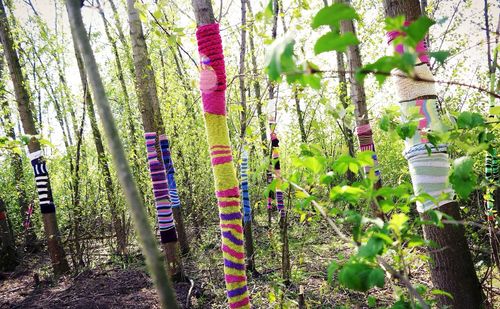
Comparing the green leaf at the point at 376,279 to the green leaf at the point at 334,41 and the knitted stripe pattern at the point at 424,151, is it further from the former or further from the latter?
the knitted stripe pattern at the point at 424,151

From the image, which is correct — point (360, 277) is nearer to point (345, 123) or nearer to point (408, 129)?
point (408, 129)

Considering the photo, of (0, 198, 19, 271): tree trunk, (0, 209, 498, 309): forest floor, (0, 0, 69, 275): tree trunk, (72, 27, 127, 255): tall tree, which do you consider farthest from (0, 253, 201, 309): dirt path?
(72, 27, 127, 255): tall tree

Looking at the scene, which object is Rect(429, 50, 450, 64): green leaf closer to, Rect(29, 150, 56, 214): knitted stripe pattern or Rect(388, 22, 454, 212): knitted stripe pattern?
Rect(388, 22, 454, 212): knitted stripe pattern

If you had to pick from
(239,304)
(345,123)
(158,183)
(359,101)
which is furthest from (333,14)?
(359,101)

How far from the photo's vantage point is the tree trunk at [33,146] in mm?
5934

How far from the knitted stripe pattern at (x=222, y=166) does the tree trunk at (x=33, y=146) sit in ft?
17.5

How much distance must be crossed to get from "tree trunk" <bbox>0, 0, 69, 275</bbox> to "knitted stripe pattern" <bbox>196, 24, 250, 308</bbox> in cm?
534

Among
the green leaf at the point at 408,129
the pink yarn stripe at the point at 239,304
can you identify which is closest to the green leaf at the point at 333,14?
the green leaf at the point at 408,129

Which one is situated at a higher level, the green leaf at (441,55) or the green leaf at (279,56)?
the green leaf at (279,56)

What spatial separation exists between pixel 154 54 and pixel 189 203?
414cm

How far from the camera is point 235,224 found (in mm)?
1733

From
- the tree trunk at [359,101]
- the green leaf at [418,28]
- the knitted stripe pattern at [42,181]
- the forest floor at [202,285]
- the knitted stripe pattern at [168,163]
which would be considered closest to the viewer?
the green leaf at [418,28]

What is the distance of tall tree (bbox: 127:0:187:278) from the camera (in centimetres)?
403

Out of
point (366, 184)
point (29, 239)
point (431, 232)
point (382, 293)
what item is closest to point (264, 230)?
point (382, 293)
